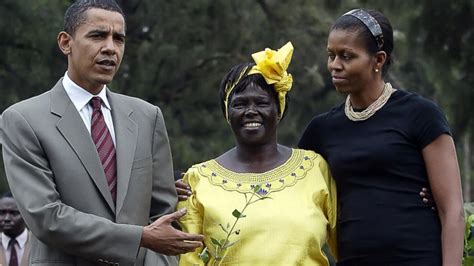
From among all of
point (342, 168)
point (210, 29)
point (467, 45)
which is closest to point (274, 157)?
point (342, 168)

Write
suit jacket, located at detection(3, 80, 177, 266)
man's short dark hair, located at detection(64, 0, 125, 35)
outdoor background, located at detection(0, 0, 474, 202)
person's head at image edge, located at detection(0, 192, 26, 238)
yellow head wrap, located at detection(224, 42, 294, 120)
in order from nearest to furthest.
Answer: suit jacket, located at detection(3, 80, 177, 266), man's short dark hair, located at detection(64, 0, 125, 35), yellow head wrap, located at detection(224, 42, 294, 120), person's head at image edge, located at detection(0, 192, 26, 238), outdoor background, located at detection(0, 0, 474, 202)

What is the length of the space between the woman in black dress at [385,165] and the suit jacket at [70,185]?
85 cm

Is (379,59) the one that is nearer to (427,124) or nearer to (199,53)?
(427,124)

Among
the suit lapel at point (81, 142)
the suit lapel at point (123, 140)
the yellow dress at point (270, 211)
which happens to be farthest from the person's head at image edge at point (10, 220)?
the suit lapel at point (81, 142)

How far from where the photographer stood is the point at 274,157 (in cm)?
526

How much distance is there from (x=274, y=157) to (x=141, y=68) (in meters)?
8.98

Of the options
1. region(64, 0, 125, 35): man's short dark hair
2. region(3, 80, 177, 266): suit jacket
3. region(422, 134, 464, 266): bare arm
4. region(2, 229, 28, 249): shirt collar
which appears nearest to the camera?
region(3, 80, 177, 266): suit jacket

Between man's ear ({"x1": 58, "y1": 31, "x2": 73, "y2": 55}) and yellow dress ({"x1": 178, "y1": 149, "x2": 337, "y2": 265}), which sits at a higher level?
man's ear ({"x1": 58, "y1": 31, "x2": 73, "y2": 55})

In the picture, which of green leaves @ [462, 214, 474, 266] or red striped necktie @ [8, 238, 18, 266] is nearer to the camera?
green leaves @ [462, 214, 474, 266]

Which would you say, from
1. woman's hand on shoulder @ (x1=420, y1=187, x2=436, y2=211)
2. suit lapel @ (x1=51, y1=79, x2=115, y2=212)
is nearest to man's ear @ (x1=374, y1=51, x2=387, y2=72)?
woman's hand on shoulder @ (x1=420, y1=187, x2=436, y2=211)

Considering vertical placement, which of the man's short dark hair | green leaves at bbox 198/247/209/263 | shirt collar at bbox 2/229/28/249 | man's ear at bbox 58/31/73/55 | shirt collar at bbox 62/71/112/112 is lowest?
shirt collar at bbox 2/229/28/249

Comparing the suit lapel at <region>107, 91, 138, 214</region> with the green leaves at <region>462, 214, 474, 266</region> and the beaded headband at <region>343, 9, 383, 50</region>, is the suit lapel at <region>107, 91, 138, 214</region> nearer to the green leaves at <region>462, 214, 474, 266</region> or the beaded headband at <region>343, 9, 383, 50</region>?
the beaded headband at <region>343, 9, 383, 50</region>

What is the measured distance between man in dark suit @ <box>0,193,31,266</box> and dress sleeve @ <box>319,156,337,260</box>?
10.7 feet

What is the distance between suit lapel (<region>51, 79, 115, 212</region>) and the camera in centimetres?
450
